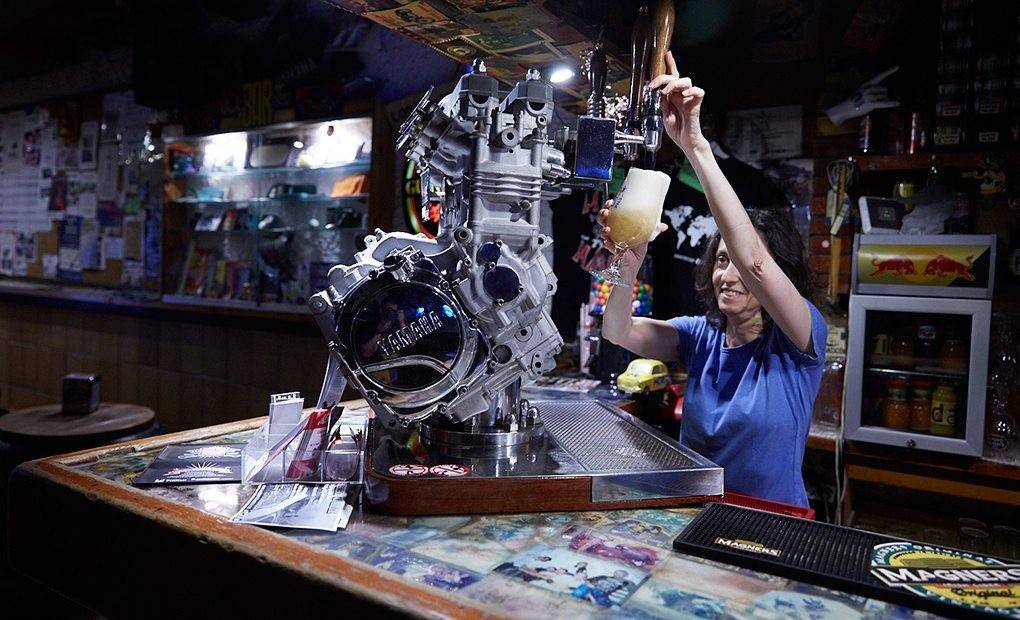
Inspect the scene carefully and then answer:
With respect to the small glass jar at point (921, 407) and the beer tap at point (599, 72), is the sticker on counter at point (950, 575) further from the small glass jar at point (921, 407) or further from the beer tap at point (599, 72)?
the small glass jar at point (921, 407)

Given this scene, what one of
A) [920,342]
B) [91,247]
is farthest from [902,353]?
[91,247]

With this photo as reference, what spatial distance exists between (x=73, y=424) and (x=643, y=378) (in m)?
2.61

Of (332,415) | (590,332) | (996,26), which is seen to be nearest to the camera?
(332,415)

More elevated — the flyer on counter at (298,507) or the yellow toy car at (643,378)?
the yellow toy car at (643,378)

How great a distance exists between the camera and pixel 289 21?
4.66m

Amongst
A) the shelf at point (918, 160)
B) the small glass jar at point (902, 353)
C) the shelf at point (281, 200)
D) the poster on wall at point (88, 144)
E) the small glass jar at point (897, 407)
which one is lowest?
the small glass jar at point (897, 407)

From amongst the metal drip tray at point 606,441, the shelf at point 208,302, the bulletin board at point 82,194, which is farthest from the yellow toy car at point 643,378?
the bulletin board at point 82,194

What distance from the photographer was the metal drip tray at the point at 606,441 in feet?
4.46

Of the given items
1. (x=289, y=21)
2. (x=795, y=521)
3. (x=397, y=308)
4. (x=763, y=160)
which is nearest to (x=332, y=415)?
(x=397, y=308)

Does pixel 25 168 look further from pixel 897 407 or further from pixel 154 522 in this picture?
pixel 897 407

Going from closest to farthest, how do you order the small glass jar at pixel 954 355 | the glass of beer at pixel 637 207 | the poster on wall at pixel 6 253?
1. the glass of beer at pixel 637 207
2. the small glass jar at pixel 954 355
3. the poster on wall at pixel 6 253

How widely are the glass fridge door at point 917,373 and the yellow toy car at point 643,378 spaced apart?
0.94 metres

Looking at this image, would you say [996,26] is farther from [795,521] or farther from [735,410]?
[795,521]

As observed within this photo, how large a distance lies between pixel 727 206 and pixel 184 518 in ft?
4.36
